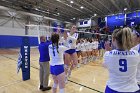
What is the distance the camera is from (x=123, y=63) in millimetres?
1342

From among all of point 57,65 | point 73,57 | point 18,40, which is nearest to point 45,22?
point 18,40

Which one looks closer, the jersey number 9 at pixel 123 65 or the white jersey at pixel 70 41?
the jersey number 9 at pixel 123 65

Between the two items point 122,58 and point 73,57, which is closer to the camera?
point 122,58

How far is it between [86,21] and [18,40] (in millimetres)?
9858

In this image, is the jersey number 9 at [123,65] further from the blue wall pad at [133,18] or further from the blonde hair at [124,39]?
the blue wall pad at [133,18]

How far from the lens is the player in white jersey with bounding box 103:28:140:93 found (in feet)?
4.37

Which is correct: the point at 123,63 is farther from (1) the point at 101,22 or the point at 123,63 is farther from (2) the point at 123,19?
(1) the point at 101,22

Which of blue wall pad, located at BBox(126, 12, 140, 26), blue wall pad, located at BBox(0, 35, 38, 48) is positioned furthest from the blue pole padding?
blue wall pad, located at BBox(126, 12, 140, 26)

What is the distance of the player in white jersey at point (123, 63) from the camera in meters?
1.33

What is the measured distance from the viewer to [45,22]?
20.2m

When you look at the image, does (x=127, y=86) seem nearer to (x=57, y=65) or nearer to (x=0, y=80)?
(x=57, y=65)

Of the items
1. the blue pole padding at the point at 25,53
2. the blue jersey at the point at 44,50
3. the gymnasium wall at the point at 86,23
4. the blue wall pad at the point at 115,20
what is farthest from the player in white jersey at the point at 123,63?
the gymnasium wall at the point at 86,23

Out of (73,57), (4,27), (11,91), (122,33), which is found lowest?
(11,91)

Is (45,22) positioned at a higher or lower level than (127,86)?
higher
